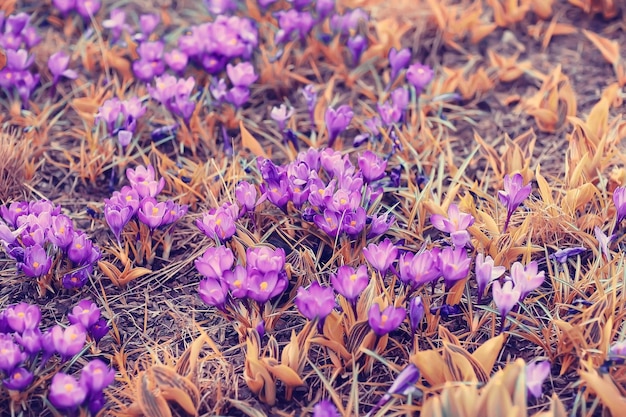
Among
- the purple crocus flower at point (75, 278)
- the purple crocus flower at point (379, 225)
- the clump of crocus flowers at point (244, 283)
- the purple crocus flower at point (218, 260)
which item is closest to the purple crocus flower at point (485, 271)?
the purple crocus flower at point (379, 225)

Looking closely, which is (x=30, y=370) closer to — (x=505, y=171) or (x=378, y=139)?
(x=378, y=139)

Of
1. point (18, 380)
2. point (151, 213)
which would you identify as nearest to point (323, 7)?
point (151, 213)

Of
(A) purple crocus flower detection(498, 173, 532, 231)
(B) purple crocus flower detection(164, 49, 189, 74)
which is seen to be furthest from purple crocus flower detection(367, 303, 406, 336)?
(B) purple crocus flower detection(164, 49, 189, 74)

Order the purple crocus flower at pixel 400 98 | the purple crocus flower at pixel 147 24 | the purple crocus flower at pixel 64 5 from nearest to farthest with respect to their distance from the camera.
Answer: the purple crocus flower at pixel 400 98 → the purple crocus flower at pixel 147 24 → the purple crocus flower at pixel 64 5

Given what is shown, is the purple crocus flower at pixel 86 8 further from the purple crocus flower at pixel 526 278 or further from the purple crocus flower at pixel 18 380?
the purple crocus flower at pixel 526 278

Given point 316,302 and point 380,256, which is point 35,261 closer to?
point 316,302

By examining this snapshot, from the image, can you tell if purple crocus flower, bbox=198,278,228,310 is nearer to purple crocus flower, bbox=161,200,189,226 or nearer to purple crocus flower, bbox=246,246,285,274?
purple crocus flower, bbox=246,246,285,274
